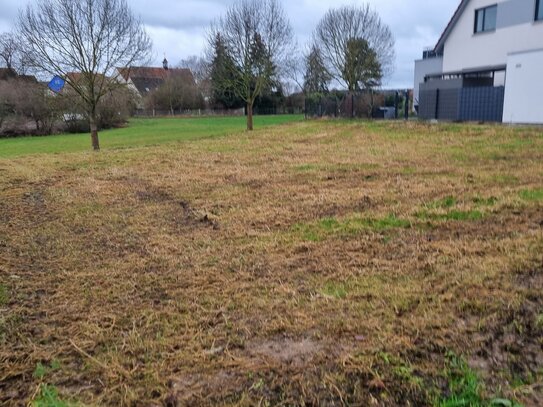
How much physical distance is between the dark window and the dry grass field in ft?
55.2

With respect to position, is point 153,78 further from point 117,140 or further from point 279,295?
point 279,295

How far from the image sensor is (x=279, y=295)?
3.42 metres

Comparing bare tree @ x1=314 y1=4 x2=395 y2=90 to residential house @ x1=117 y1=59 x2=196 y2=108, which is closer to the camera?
bare tree @ x1=314 y1=4 x2=395 y2=90

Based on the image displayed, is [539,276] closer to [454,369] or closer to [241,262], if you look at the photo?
[454,369]

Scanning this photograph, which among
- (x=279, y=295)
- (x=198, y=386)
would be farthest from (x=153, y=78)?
(x=198, y=386)

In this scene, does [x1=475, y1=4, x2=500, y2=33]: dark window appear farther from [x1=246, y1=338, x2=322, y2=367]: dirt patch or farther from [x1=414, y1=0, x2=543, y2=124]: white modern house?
[x1=246, y1=338, x2=322, y2=367]: dirt patch

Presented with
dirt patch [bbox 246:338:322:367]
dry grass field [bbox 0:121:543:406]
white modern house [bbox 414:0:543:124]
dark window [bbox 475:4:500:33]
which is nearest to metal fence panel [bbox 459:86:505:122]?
white modern house [bbox 414:0:543:124]

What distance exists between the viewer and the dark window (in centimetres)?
2116

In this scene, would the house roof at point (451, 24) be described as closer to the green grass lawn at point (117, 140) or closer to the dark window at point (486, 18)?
the dark window at point (486, 18)

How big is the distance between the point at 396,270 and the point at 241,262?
140cm

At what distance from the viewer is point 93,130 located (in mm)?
21297

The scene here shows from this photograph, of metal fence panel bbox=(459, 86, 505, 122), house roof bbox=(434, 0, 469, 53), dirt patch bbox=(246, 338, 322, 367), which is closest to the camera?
dirt patch bbox=(246, 338, 322, 367)

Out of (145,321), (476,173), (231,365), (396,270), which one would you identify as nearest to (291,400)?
(231,365)

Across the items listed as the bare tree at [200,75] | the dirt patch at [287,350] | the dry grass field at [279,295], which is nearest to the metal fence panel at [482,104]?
the dry grass field at [279,295]
